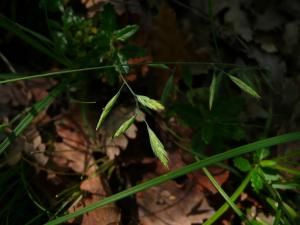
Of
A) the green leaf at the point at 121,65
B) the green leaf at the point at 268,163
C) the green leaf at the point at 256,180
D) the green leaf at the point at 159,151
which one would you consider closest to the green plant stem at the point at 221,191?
the green leaf at the point at 256,180

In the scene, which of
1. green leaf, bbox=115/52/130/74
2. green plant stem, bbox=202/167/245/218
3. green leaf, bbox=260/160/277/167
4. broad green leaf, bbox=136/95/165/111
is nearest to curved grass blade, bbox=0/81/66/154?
green leaf, bbox=115/52/130/74

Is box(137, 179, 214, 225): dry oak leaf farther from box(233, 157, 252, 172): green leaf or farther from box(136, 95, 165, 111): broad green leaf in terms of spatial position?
box(136, 95, 165, 111): broad green leaf

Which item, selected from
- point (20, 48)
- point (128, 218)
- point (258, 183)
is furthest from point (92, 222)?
point (20, 48)

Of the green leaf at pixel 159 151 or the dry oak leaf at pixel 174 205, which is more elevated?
the green leaf at pixel 159 151

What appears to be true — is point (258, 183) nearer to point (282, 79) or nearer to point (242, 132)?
point (242, 132)

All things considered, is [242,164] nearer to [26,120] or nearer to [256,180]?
[256,180]

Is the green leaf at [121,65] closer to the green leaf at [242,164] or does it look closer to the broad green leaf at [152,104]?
the broad green leaf at [152,104]
